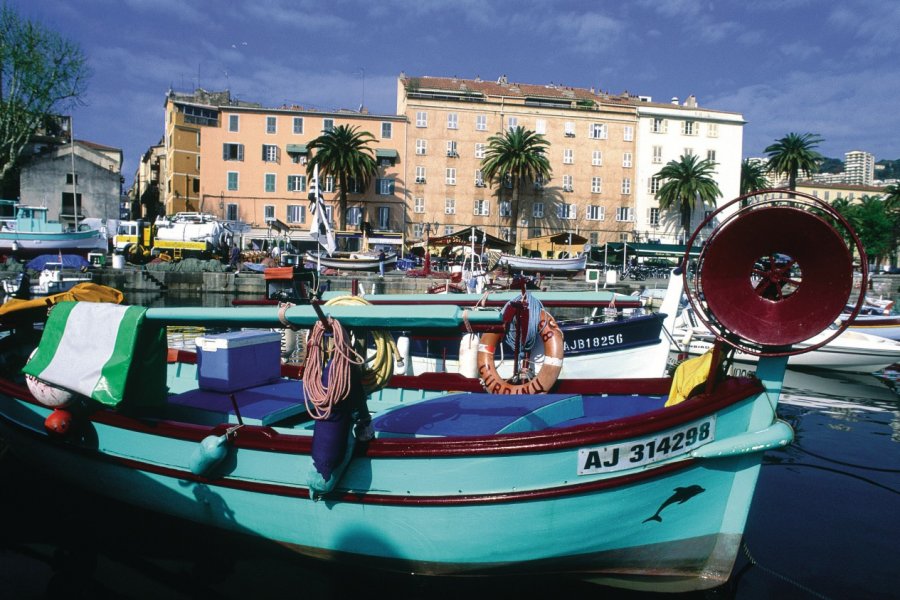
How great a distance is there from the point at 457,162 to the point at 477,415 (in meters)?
48.8

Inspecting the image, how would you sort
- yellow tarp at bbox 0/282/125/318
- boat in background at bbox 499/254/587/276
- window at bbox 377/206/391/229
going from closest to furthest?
yellow tarp at bbox 0/282/125/318
boat in background at bbox 499/254/587/276
window at bbox 377/206/391/229

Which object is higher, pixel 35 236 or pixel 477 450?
pixel 35 236

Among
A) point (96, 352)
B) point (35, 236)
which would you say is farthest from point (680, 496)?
point (35, 236)

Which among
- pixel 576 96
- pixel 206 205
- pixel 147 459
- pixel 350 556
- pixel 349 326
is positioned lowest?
pixel 350 556

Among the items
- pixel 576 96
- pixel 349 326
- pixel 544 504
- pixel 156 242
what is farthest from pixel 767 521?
pixel 576 96

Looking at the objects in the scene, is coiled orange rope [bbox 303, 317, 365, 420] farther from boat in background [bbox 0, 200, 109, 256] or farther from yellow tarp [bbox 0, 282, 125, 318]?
boat in background [bbox 0, 200, 109, 256]

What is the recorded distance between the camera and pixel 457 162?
5356 centimetres

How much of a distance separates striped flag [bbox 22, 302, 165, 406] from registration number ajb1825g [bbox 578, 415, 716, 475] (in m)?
4.14

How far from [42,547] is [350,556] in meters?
3.53

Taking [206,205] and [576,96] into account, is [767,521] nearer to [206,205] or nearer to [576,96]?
[206,205]

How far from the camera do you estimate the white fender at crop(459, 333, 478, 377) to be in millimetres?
10758

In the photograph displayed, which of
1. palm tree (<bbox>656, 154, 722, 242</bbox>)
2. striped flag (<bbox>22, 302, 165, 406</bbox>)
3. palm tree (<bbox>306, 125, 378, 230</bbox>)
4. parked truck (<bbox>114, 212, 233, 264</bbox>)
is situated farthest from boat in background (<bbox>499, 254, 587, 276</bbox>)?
striped flag (<bbox>22, 302, 165, 406</bbox>)

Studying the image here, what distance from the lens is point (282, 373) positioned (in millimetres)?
8789

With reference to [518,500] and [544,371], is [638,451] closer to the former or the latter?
[518,500]
